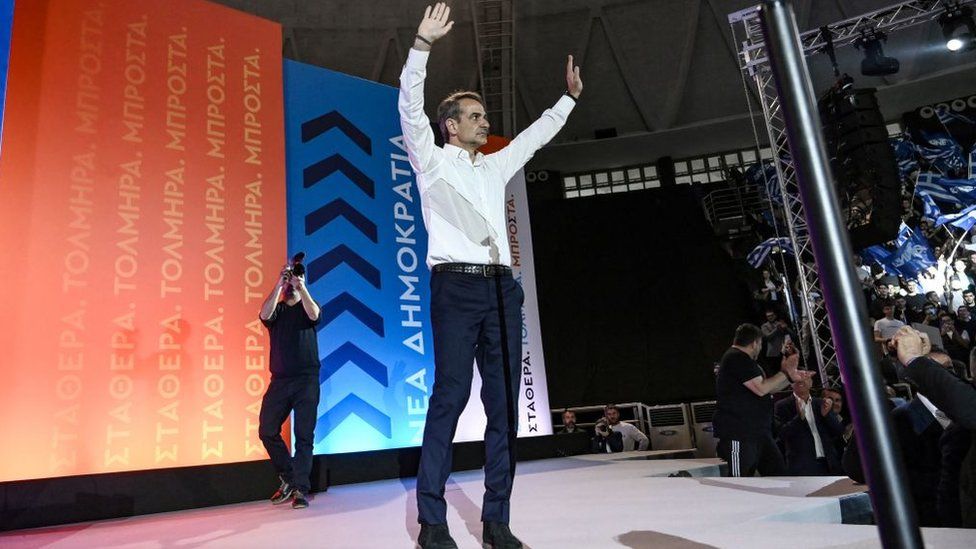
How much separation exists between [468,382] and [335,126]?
508 cm

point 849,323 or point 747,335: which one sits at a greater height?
point 747,335

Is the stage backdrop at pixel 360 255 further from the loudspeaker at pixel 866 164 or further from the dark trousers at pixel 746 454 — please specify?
the loudspeaker at pixel 866 164

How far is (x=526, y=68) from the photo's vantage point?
15.1 metres

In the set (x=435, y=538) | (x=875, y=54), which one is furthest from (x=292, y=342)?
(x=875, y=54)

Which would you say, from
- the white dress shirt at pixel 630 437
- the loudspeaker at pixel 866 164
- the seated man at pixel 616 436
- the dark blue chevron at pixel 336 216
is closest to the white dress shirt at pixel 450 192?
the dark blue chevron at pixel 336 216

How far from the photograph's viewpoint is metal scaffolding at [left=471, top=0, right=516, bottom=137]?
38.8ft

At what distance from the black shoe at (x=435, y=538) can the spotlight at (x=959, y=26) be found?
953 cm

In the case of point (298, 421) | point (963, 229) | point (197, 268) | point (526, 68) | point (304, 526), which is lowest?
point (304, 526)

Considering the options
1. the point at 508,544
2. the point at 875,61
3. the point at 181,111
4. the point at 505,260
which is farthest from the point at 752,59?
the point at 508,544

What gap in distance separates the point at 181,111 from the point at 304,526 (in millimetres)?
3889

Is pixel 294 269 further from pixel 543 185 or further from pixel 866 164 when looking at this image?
pixel 543 185

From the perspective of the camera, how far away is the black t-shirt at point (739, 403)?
410 centimetres

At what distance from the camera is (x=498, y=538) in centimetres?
184

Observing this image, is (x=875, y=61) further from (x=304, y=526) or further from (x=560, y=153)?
(x=304, y=526)
